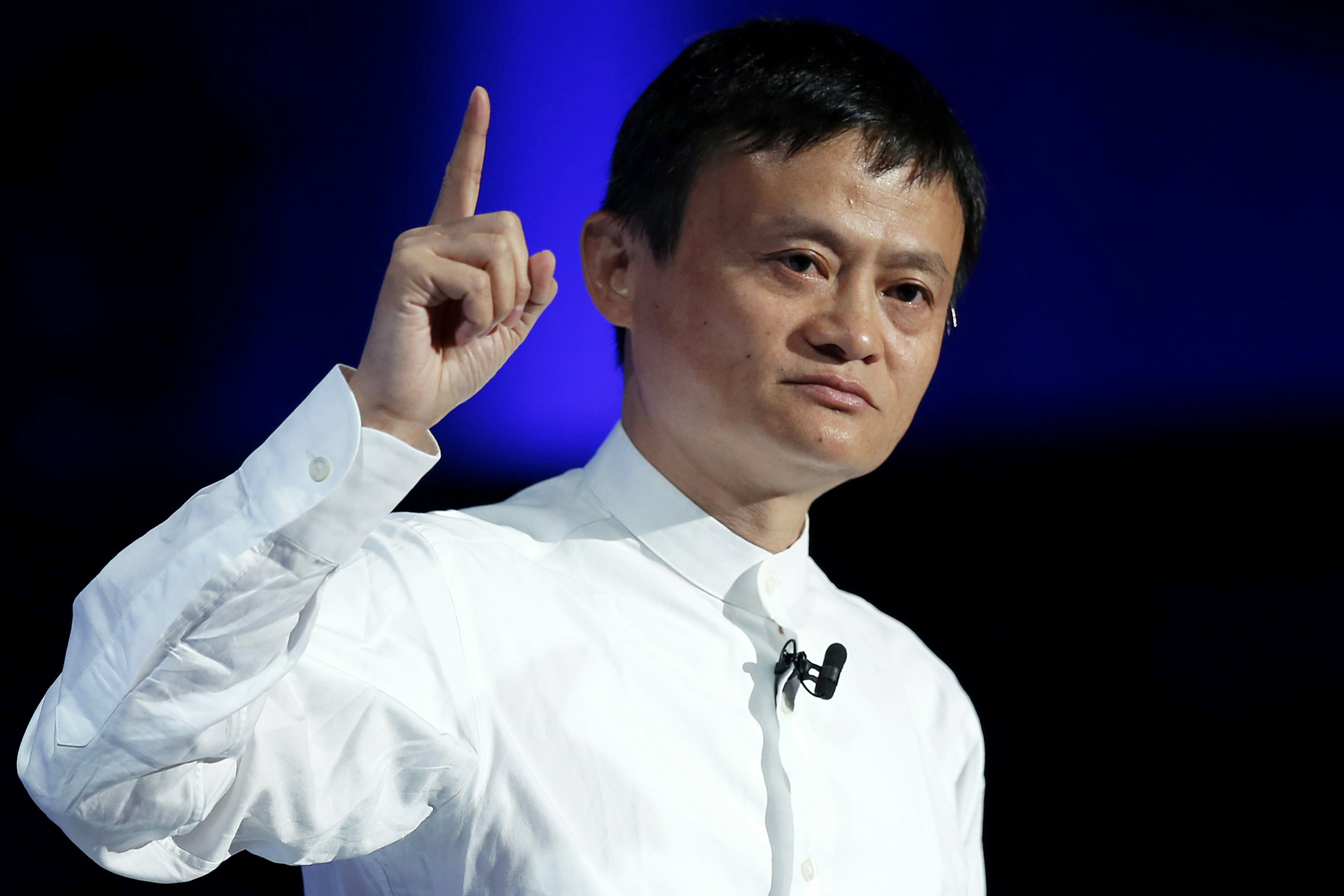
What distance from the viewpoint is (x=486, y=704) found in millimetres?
1067

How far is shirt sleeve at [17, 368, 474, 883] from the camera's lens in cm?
79

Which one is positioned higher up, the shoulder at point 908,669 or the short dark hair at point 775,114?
the short dark hair at point 775,114

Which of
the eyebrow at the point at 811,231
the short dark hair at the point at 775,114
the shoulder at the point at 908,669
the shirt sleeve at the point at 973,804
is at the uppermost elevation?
the short dark hair at the point at 775,114

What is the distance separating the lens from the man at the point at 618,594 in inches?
32.0

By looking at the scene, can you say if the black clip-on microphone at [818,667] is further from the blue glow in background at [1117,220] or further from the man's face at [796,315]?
the blue glow in background at [1117,220]

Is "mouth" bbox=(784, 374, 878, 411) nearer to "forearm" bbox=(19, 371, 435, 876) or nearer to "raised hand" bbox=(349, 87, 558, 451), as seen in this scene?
"raised hand" bbox=(349, 87, 558, 451)

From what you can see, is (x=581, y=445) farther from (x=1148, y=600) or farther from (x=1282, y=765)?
(x=1282, y=765)

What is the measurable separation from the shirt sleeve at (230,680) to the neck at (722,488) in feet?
1.55

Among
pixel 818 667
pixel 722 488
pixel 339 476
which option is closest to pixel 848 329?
pixel 722 488

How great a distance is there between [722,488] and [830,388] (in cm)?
18

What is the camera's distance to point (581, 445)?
6.00 ft

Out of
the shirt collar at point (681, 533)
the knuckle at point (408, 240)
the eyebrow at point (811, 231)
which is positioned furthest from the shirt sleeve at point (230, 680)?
the eyebrow at point (811, 231)

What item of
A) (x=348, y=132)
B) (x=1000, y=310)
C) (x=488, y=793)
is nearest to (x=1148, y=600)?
(x=1000, y=310)

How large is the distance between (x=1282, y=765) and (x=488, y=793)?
1.36m
